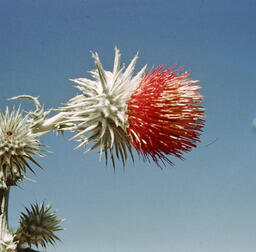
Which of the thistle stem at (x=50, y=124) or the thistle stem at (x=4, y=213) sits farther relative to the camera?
the thistle stem at (x=4, y=213)

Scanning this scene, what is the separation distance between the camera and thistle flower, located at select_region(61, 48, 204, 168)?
6.29 m

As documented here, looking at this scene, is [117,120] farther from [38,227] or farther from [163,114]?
[38,227]

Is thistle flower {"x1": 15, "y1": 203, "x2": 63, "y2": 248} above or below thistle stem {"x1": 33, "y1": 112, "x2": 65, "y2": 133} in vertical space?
below

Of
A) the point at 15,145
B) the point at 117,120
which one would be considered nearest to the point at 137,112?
the point at 117,120

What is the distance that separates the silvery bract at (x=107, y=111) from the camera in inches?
252

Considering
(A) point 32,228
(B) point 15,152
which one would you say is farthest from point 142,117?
(A) point 32,228

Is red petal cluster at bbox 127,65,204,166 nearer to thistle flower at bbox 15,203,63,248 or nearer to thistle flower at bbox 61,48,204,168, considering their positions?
thistle flower at bbox 61,48,204,168

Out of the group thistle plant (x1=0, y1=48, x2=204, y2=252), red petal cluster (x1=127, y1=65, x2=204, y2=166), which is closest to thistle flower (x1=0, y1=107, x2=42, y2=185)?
thistle plant (x1=0, y1=48, x2=204, y2=252)

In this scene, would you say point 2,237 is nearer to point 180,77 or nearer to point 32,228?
point 32,228

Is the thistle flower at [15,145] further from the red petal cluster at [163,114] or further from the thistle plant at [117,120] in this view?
the red petal cluster at [163,114]

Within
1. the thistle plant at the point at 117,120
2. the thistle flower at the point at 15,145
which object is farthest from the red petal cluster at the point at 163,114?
the thistle flower at the point at 15,145

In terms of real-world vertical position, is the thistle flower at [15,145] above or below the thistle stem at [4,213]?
above

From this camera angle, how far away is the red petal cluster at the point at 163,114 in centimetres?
627

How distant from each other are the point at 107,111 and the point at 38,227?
8.48 feet
